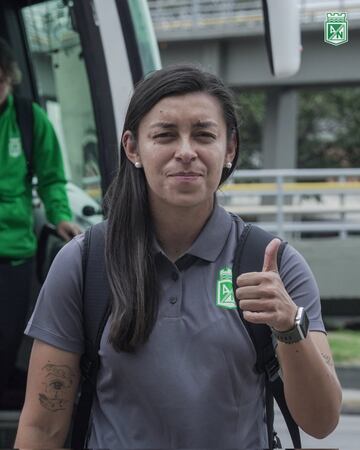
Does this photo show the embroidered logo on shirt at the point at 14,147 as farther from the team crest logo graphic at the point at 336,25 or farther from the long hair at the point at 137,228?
the long hair at the point at 137,228

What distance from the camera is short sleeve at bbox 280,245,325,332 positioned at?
1.97m

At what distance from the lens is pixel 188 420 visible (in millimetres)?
1896

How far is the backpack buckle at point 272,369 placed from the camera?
6.39 ft

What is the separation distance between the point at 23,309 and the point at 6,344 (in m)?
0.17

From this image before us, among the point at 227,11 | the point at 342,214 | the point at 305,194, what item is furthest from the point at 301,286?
the point at 342,214

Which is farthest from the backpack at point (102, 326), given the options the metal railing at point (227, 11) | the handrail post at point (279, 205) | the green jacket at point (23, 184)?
the handrail post at point (279, 205)

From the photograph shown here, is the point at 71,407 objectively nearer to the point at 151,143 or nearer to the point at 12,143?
the point at 151,143

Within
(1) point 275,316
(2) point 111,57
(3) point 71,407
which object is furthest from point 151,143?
(2) point 111,57

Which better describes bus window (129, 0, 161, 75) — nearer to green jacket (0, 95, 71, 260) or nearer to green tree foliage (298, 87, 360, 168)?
green jacket (0, 95, 71, 260)

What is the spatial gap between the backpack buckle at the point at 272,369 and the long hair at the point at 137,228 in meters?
0.27

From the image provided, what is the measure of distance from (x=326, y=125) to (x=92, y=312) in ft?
101

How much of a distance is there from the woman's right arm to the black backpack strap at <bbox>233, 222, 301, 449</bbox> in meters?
0.40

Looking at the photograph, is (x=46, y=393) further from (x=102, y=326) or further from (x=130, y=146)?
(x=130, y=146)

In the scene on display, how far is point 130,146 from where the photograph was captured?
206 centimetres
